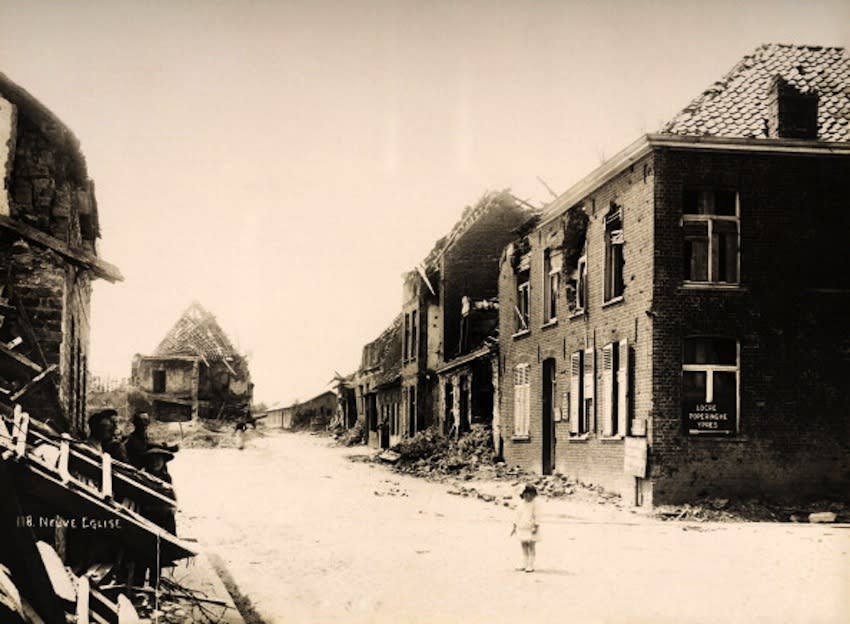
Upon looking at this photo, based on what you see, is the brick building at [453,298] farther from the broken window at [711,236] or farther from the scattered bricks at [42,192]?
the scattered bricks at [42,192]

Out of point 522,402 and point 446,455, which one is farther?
point 446,455

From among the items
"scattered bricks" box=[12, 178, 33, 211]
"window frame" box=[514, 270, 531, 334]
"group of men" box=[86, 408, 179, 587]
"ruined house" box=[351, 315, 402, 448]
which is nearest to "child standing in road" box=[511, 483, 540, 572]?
"group of men" box=[86, 408, 179, 587]

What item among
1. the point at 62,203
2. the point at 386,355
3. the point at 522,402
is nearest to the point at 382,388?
the point at 386,355

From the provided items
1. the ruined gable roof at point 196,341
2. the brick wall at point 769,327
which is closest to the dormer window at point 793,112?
the brick wall at point 769,327

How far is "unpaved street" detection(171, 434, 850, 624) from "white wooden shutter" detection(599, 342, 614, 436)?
1.57 metres

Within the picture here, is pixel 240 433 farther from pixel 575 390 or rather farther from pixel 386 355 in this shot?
pixel 575 390

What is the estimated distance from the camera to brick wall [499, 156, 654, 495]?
1648 centimetres

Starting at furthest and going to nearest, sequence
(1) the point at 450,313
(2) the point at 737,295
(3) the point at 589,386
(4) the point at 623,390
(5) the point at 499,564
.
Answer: (1) the point at 450,313
(3) the point at 589,386
(4) the point at 623,390
(2) the point at 737,295
(5) the point at 499,564

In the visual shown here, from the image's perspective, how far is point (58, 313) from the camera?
30.2 ft

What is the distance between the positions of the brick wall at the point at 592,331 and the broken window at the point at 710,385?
660 mm

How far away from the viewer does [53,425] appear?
9.05 meters

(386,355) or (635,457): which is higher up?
(386,355)

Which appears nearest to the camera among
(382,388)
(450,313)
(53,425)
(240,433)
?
(53,425)

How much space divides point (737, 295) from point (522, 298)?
858cm
